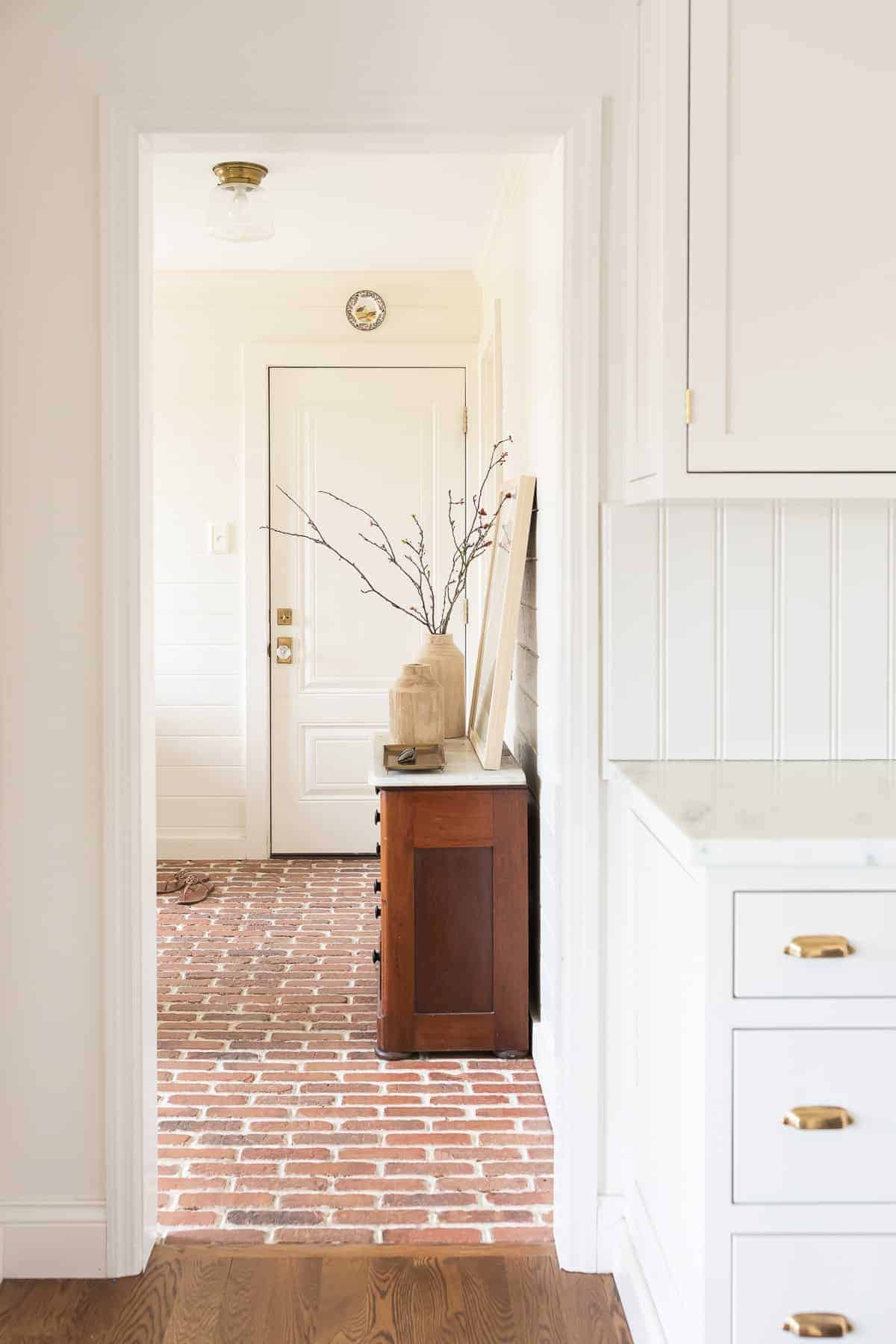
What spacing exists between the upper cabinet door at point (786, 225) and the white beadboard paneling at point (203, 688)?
396 cm

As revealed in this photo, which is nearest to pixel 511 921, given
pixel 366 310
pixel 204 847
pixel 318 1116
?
pixel 318 1116

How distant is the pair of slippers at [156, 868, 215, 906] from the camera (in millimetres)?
4871

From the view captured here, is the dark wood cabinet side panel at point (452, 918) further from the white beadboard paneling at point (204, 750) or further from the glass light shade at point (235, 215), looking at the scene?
the white beadboard paneling at point (204, 750)

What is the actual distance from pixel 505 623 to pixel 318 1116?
4.33 ft

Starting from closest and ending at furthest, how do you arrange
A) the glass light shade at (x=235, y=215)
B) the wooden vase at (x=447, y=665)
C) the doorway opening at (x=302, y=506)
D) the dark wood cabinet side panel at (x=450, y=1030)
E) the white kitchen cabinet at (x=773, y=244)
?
1. the white kitchen cabinet at (x=773, y=244)
2. the dark wood cabinet side panel at (x=450, y=1030)
3. the wooden vase at (x=447, y=665)
4. the doorway opening at (x=302, y=506)
5. the glass light shade at (x=235, y=215)

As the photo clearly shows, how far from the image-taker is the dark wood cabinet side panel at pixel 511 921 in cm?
323

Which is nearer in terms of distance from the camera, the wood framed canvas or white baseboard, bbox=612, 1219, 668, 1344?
white baseboard, bbox=612, 1219, 668, 1344

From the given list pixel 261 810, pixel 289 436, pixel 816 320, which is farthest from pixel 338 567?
pixel 816 320

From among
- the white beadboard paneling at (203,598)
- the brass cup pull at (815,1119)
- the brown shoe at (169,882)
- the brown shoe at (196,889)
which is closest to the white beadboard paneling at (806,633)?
the brass cup pull at (815,1119)

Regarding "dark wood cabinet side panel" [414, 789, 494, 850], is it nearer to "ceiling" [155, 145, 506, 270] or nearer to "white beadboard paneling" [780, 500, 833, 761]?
"white beadboard paneling" [780, 500, 833, 761]

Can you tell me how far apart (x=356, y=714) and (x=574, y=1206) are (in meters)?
3.48

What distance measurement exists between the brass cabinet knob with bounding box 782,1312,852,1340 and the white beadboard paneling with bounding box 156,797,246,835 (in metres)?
4.22

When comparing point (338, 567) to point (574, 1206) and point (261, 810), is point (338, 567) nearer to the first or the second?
point (261, 810)

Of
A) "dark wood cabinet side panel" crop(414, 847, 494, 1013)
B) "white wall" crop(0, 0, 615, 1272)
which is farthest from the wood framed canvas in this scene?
"white wall" crop(0, 0, 615, 1272)
